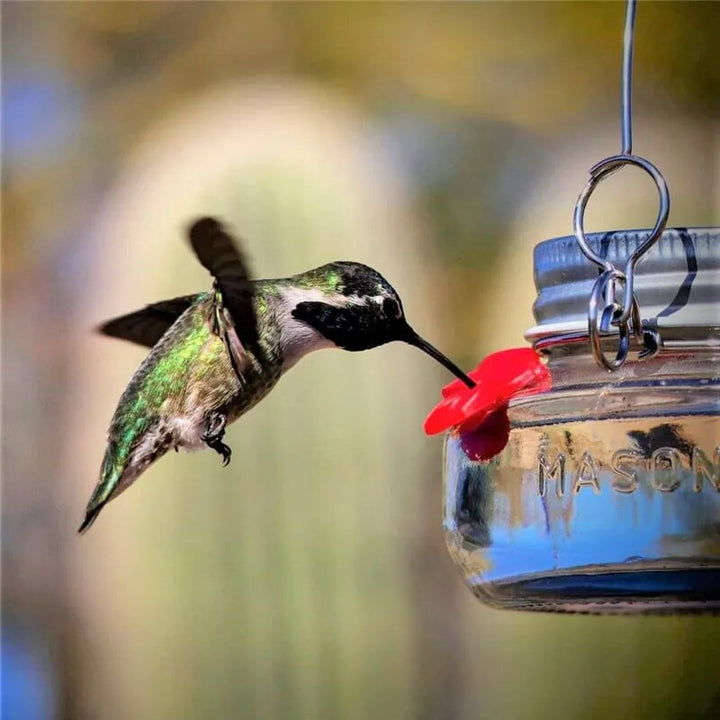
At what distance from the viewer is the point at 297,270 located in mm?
2023

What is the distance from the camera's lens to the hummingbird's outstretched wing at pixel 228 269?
89cm

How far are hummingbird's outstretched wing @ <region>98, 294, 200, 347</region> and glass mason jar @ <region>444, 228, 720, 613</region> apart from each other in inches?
21.3

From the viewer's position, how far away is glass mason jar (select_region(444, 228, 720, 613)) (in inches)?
31.3

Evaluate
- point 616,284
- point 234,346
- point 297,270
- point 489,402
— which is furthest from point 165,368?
point 297,270

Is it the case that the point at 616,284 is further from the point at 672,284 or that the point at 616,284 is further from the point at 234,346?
the point at 234,346

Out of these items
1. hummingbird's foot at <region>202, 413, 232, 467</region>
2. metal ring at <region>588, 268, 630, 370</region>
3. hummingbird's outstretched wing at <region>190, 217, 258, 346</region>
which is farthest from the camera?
hummingbird's foot at <region>202, 413, 232, 467</region>

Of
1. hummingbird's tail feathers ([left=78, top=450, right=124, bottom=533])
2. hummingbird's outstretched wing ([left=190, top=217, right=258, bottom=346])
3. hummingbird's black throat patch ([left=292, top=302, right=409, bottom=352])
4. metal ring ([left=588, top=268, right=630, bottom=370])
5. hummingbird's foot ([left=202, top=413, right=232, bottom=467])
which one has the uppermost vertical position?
hummingbird's outstretched wing ([left=190, top=217, right=258, bottom=346])

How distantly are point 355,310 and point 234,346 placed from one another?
5.2 inches

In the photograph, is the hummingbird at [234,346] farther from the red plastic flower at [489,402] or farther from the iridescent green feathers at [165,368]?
the red plastic flower at [489,402]

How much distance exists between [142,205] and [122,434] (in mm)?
969

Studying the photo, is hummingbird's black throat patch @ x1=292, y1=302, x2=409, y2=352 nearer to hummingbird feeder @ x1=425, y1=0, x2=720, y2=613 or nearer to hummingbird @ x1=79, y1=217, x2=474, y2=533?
hummingbird @ x1=79, y1=217, x2=474, y2=533

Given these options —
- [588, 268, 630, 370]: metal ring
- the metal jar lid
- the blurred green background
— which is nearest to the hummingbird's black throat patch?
the metal jar lid

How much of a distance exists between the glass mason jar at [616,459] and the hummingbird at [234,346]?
0.57 feet

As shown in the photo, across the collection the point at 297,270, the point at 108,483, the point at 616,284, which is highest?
the point at 297,270
